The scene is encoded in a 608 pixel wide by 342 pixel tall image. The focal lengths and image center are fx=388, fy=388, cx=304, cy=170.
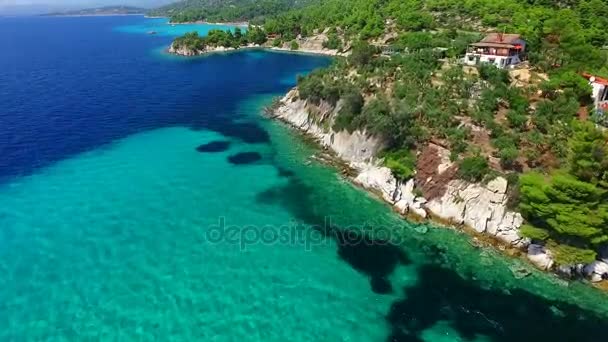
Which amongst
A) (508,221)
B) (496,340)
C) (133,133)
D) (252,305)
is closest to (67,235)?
(252,305)

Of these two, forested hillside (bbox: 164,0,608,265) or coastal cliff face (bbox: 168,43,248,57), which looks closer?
forested hillside (bbox: 164,0,608,265)

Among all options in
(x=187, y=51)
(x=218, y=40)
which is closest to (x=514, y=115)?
(x=187, y=51)

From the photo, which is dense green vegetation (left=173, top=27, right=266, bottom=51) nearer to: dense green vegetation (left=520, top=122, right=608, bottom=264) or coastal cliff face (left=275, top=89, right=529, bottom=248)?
coastal cliff face (left=275, top=89, right=529, bottom=248)

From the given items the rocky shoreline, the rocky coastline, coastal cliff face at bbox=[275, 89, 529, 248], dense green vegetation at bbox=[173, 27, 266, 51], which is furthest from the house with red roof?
dense green vegetation at bbox=[173, 27, 266, 51]

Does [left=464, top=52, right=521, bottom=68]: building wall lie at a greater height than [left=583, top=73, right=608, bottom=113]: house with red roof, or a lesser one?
greater

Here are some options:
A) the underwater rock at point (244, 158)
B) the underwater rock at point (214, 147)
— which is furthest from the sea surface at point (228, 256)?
the underwater rock at point (214, 147)
